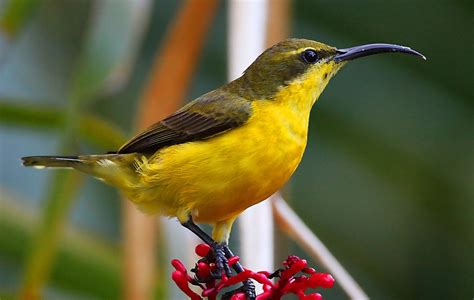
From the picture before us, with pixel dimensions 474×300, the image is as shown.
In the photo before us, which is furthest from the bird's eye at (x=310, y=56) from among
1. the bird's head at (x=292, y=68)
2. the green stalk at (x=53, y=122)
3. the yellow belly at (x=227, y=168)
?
the green stalk at (x=53, y=122)

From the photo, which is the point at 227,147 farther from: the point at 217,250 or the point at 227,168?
the point at 217,250

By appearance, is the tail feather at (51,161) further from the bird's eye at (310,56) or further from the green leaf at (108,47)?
the bird's eye at (310,56)

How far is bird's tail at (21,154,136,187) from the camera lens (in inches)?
157

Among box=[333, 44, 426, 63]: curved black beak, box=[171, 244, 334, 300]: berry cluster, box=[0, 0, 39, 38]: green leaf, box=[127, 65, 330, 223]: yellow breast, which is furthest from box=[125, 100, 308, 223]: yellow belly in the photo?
box=[0, 0, 39, 38]: green leaf

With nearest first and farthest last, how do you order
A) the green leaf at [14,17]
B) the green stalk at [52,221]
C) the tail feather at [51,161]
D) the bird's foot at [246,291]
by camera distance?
1. the bird's foot at [246,291]
2. the green stalk at [52,221]
3. the tail feather at [51,161]
4. the green leaf at [14,17]

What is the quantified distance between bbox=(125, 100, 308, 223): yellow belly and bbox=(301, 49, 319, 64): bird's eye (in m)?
0.22

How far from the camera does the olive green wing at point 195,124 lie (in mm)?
3838

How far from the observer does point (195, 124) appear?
3908 millimetres

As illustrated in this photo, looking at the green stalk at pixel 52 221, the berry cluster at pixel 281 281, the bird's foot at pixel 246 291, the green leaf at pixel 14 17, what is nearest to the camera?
the berry cluster at pixel 281 281

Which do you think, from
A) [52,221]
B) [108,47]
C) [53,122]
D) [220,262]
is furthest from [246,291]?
[53,122]

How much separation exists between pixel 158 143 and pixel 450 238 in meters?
2.04

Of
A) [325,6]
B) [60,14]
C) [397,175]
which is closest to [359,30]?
[325,6]

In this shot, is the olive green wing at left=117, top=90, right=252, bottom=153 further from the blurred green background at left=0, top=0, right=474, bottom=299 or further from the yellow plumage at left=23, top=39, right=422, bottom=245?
the blurred green background at left=0, top=0, right=474, bottom=299

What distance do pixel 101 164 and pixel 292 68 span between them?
0.85m
